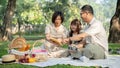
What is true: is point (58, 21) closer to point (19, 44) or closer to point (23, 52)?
point (19, 44)

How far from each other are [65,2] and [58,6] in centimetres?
158

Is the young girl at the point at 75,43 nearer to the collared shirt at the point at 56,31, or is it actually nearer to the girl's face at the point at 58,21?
the collared shirt at the point at 56,31

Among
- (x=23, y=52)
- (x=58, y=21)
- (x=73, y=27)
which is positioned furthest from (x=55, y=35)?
(x=23, y=52)

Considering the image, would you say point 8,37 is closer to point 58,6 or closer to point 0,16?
point 0,16

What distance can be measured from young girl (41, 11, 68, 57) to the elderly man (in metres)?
0.78

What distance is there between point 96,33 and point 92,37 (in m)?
0.12

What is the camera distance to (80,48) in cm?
684

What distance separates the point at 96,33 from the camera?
6633mm

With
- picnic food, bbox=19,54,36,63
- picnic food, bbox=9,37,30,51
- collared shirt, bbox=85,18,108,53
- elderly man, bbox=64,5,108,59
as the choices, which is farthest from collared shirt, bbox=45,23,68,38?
picnic food, bbox=19,54,36,63

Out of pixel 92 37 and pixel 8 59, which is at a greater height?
pixel 92 37

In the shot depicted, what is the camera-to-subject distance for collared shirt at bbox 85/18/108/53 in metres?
6.61

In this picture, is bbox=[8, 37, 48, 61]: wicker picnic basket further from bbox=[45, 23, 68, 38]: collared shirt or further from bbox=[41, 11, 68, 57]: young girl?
bbox=[45, 23, 68, 38]: collared shirt

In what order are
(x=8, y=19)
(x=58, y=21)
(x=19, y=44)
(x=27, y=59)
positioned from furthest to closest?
1. (x=8, y=19)
2. (x=58, y=21)
3. (x=19, y=44)
4. (x=27, y=59)

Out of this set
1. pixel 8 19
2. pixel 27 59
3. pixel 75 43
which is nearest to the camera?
pixel 27 59
